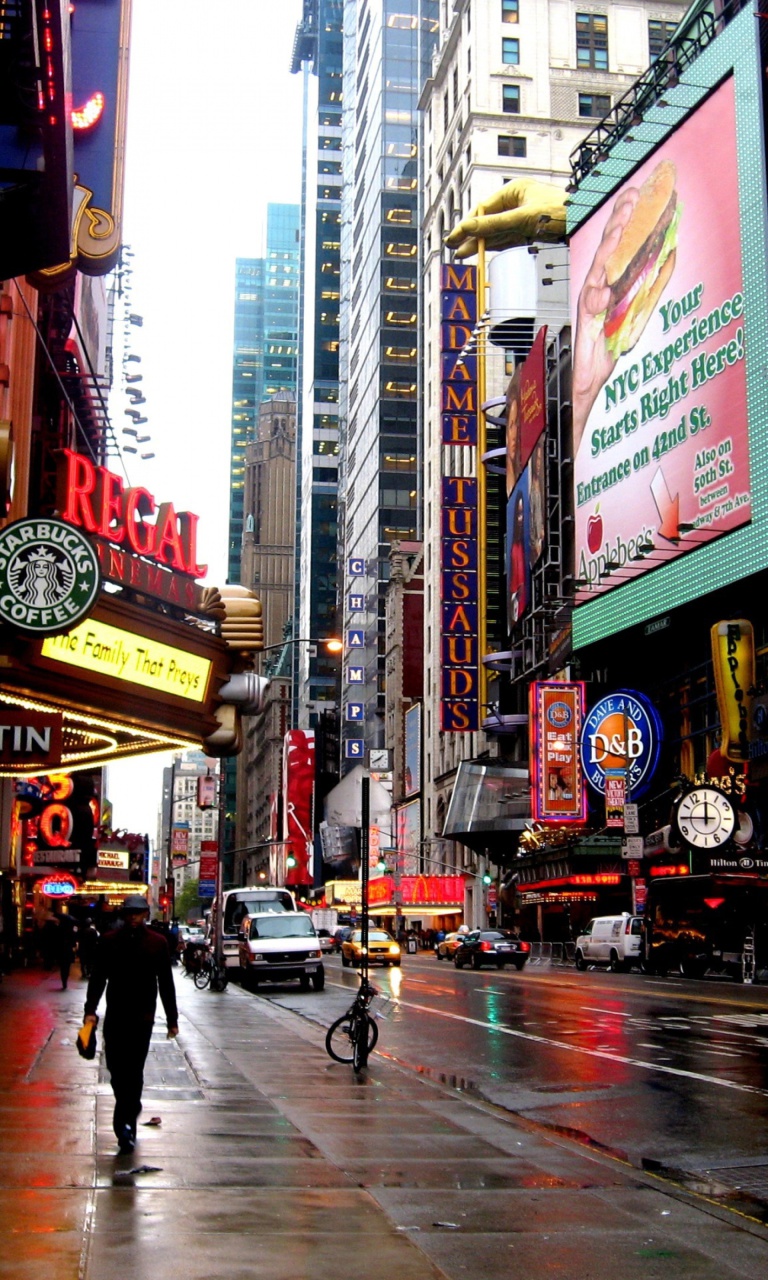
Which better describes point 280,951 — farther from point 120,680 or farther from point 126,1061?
point 126,1061

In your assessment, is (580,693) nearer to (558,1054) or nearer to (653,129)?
(653,129)

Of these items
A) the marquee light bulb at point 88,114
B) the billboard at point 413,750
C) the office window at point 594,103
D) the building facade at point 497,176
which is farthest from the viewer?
the billboard at point 413,750

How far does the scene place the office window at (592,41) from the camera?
98.8 m

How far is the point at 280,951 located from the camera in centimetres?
3831

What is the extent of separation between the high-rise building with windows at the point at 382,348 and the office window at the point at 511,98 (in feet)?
127

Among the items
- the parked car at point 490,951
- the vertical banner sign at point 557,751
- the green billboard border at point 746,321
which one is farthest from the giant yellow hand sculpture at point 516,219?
the parked car at point 490,951

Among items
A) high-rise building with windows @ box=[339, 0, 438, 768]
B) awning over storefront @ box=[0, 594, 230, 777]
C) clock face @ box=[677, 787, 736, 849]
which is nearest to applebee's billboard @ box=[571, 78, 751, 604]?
clock face @ box=[677, 787, 736, 849]

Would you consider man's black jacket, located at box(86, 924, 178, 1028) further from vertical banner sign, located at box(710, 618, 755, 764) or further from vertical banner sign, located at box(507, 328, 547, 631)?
vertical banner sign, located at box(507, 328, 547, 631)

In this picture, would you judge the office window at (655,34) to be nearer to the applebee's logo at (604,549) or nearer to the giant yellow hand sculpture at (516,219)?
the giant yellow hand sculpture at (516,219)

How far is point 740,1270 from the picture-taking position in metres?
7.91

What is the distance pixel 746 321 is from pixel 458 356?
124 feet

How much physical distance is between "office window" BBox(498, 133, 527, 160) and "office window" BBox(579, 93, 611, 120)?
461 centimetres

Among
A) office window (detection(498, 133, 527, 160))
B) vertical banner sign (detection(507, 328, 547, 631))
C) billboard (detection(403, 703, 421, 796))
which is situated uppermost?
office window (detection(498, 133, 527, 160))

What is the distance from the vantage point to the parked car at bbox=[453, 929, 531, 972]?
5325 cm
